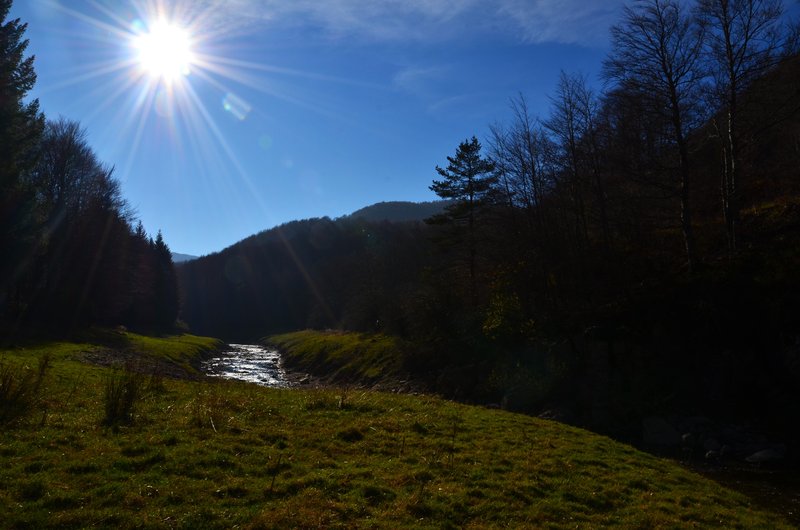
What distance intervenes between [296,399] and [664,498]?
37.6ft

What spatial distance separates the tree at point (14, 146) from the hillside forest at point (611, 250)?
0.15 metres

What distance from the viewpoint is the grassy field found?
686cm

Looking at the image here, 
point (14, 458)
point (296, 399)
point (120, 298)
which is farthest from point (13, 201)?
point (14, 458)

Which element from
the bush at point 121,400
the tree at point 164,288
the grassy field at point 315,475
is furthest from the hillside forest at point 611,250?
the tree at point 164,288

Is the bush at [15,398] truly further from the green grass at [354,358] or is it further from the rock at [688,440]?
the green grass at [354,358]

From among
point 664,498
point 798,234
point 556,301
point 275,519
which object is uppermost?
point 798,234

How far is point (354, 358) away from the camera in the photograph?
152 ft

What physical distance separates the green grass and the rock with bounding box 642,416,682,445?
19577 millimetres

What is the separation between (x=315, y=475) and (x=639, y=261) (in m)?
25.0

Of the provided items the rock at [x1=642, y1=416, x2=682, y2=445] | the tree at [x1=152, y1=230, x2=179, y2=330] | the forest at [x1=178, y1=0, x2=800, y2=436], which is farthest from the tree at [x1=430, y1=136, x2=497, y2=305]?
the tree at [x1=152, y1=230, x2=179, y2=330]

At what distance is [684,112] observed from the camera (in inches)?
942

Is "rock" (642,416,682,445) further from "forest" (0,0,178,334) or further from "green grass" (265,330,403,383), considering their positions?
"forest" (0,0,178,334)

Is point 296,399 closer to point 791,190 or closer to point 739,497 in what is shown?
point 739,497

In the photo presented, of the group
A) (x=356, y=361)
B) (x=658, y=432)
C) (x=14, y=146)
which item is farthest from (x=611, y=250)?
(x=14, y=146)
